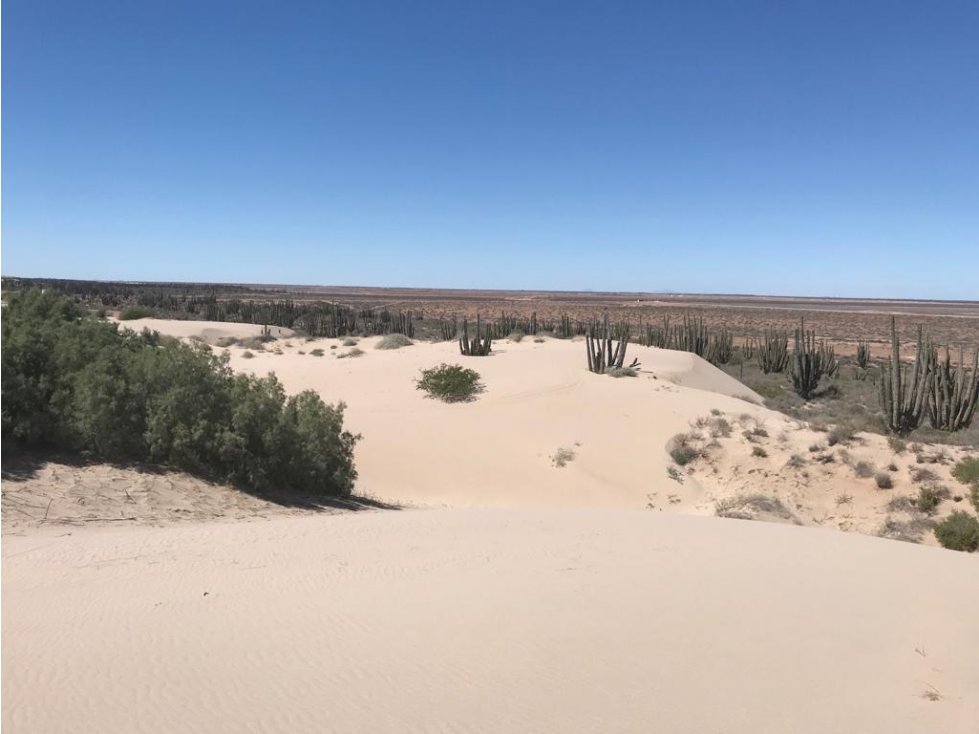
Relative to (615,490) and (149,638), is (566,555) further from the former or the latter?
(615,490)

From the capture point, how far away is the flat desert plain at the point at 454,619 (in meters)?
3.88

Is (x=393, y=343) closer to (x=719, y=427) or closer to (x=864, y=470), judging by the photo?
(x=719, y=427)

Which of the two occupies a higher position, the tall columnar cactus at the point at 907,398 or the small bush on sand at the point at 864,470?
the tall columnar cactus at the point at 907,398

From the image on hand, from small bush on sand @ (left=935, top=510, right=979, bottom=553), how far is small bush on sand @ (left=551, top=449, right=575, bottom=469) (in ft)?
26.9

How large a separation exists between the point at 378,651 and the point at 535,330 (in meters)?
43.0

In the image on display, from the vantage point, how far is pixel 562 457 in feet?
58.6

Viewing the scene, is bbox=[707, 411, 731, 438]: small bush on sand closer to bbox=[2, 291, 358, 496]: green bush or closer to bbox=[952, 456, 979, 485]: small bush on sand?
bbox=[952, 456, 979, 485]: small bush on sand

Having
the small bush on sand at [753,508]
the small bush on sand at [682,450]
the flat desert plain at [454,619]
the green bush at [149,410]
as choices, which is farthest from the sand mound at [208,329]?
the flat desert plain at [454,619]

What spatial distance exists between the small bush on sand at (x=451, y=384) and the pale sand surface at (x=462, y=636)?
15236 millimetres

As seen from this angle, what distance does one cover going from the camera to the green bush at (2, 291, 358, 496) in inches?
367

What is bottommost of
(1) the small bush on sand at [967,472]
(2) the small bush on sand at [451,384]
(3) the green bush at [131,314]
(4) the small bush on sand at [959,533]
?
(4) the small bush on sand at [959,533]

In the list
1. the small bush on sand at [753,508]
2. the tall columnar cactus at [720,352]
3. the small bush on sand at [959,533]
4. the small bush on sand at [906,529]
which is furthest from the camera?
the tall columnar cactus at [720,352]

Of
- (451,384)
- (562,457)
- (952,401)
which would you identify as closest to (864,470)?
(562,457)

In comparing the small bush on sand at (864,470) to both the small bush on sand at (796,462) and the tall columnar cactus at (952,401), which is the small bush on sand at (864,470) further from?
the tall columnar cactus at (952,401)
